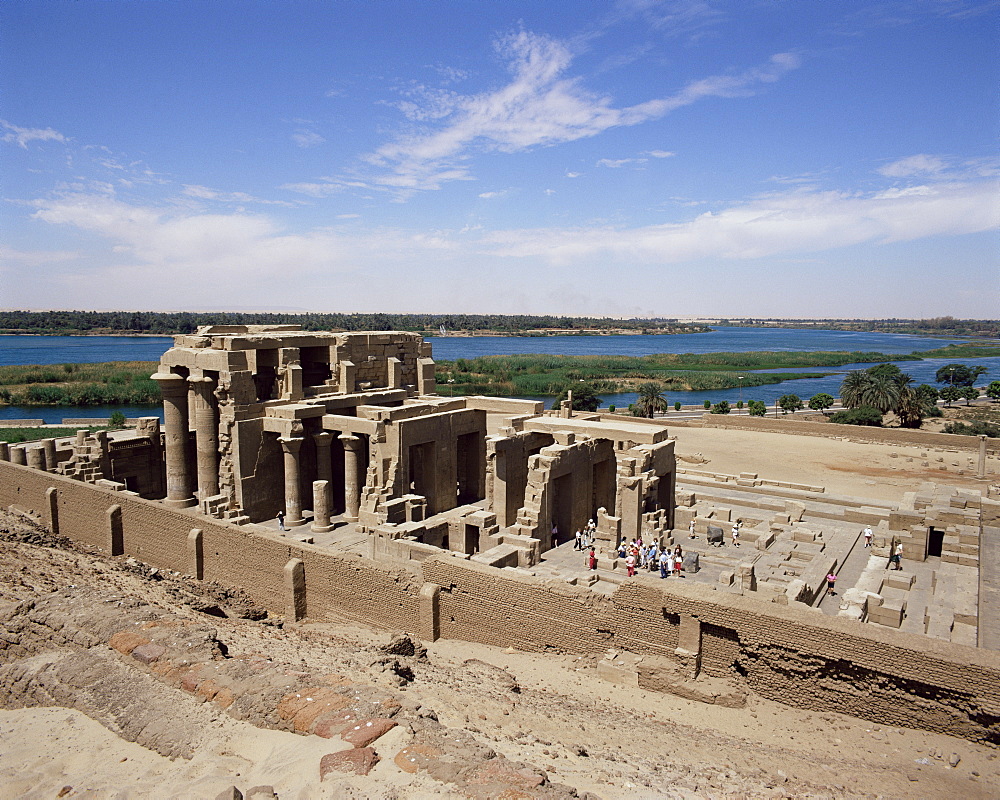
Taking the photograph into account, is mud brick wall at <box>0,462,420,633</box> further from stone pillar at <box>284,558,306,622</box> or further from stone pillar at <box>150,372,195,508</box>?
stone pillar at <box>150,372,195,508</box>

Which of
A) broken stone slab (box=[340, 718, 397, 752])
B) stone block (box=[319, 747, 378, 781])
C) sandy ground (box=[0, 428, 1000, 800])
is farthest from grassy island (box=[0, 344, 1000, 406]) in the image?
stone block (box=[319, 747, 378, 781])

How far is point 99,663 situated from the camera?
36.7 feet

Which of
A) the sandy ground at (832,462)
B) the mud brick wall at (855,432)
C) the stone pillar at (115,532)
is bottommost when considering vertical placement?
the sandy ground at (832,462)

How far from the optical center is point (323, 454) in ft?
79.5

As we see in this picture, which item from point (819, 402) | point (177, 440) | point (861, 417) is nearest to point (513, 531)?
point (177, 440)

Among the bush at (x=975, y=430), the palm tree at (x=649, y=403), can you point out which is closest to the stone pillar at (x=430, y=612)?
the palm tree at (x=649, y=403)

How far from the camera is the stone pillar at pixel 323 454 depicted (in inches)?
949

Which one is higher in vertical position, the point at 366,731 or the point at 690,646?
the point at 366,731

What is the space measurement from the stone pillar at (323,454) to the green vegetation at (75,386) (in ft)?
160

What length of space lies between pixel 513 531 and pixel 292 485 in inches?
317

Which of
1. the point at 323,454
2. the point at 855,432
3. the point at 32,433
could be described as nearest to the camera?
the point at 323,454

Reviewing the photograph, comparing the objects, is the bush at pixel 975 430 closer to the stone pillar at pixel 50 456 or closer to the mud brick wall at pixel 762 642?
the mud brick wall at pixel 762 642

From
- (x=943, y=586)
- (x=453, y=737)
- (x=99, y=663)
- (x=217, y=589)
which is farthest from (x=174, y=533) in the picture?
(x=943, y=586)

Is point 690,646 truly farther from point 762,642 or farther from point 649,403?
point 649,403
